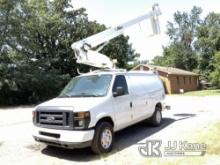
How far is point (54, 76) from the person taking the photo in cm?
2758

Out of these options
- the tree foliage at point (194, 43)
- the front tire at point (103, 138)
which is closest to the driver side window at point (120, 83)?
the front tire at point (103, 138)

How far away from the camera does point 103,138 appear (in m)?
7.26

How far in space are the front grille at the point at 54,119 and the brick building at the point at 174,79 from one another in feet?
94.7

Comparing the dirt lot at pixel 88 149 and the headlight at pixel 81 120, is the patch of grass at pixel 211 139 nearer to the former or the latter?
the dirt lot at pixel 88 149

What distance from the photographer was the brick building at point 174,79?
1564 inches

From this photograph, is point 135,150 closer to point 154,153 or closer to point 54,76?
point 154,153

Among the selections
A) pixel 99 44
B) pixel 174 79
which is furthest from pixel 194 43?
pixel 99 44

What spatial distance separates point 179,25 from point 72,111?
191 feet

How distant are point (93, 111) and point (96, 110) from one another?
13cm

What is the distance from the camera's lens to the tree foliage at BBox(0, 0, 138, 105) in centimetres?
2539

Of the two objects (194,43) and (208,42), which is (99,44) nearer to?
(208,42)

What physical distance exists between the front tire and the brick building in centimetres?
2858

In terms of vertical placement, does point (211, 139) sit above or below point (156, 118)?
below

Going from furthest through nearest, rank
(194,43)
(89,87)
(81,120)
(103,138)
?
(194,43), (89,87), (103,138), (81,120)
